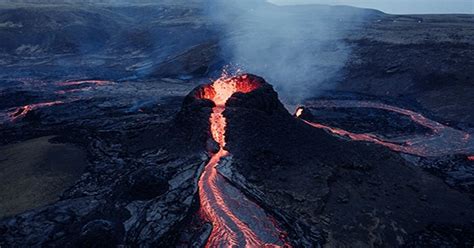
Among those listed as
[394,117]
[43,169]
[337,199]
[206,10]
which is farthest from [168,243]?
[206,10]

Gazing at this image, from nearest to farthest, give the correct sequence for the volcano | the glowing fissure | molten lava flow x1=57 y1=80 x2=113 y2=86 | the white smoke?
the volcano, the glowing fissure, the white smoke, molten lava flow x1=57 y1=80 x2=113 y2=86

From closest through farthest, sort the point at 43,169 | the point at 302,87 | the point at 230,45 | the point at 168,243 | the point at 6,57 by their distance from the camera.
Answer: the point at 168,243
the point at 43,169
the point at 302,87
the point at 230,45
the point at 6,57

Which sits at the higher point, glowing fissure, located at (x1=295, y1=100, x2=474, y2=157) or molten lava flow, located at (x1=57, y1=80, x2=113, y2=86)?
glowing fissure, located at (x1=295, y1=100, x2=474, y2=157)

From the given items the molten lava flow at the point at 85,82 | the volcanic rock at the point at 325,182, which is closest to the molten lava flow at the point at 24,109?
the molten lava flow at the point at 85,82

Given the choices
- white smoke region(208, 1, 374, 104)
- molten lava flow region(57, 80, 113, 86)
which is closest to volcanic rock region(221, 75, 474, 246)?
white smoke region(208, 1, 374, 104)

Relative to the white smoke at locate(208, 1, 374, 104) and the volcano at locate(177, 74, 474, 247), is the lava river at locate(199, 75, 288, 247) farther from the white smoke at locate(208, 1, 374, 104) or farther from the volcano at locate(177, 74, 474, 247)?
the white smoke at locate(208, 1, 374, 104)

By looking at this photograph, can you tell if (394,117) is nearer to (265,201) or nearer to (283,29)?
(265,201)

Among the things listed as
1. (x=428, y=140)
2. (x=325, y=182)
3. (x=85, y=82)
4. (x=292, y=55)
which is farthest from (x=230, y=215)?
(x=292, y=55)

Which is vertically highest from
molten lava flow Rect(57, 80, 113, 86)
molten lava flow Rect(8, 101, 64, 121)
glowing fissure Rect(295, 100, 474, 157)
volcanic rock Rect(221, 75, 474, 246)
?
volcanic rock Rect(221, 75, 474, 246)

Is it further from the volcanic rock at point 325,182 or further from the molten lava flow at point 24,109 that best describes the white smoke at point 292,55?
the molten lava flow at point 24,109
